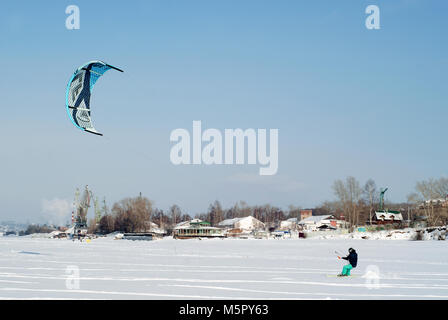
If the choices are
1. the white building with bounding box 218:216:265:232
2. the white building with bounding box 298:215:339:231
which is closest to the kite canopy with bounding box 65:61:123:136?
the white building with bounding box 298:215:339:231

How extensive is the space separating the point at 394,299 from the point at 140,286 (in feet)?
16.5

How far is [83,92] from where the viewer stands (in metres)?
15.7

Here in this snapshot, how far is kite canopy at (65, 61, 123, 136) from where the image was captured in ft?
48.1

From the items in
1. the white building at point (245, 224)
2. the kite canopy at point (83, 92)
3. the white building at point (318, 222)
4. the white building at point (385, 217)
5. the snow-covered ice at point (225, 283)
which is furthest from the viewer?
the white building at point (245, 224)

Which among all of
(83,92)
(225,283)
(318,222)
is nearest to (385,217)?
(318,222)

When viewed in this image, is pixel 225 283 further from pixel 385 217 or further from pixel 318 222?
pixel 318 222

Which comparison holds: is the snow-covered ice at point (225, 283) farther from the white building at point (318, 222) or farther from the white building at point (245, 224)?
the white building at point (245, 224)

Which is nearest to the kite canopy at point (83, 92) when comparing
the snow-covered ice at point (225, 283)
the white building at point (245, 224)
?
the snow-covered ice at point (225, 283)

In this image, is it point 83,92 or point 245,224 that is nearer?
point 83,92

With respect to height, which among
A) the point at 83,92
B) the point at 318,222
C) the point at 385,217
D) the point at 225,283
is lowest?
the point at 318,222

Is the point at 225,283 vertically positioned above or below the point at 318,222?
above

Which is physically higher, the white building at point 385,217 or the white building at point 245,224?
the white building at point 385,217

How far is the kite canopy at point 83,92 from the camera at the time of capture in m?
14.7
